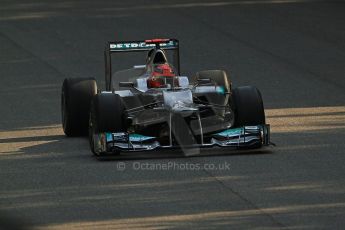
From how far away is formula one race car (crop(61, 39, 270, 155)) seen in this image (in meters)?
12.2

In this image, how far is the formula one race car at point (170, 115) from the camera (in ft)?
39.9

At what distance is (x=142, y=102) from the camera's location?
12852mm

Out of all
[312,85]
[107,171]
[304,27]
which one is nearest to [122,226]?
[107,171]

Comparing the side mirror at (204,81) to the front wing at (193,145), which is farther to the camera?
the side mirror at (204,81)

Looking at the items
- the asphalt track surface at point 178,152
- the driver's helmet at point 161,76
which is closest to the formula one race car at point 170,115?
the driver's helmet at point 161,76

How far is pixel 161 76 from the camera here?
13.2m

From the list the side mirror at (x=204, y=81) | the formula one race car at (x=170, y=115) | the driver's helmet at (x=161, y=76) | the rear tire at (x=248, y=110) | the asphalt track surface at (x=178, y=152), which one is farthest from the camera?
the side mirror at (x=204, y=81)

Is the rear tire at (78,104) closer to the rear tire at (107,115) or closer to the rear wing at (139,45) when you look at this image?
the rear wing at (139,45)

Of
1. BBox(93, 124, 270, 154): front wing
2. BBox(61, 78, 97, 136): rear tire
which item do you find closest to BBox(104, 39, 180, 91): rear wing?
BBox(61, 78, 97, 136): rear tire

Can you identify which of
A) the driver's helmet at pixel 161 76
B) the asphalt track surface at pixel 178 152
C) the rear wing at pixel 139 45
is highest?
the rear wing at pixel 139 45

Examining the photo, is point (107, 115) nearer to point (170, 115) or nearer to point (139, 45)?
point (170, 115)

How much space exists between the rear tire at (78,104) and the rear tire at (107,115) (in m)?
1.03

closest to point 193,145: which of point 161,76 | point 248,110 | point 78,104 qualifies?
point 248,110

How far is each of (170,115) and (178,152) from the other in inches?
19.5
